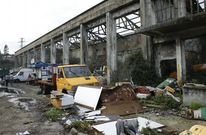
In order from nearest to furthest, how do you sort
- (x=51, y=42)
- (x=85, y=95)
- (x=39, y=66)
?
(x=85, y=95) → (x=39, y=66) → (x=51, y=42)

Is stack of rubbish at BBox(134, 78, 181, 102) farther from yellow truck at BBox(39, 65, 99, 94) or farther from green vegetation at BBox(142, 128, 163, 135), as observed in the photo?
green vegetation at BBox(142, 128, 163, 135)

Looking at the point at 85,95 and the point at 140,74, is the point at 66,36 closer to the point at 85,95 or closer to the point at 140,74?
the point at 140,74

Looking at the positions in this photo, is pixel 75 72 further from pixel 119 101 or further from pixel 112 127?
pixel 112 127

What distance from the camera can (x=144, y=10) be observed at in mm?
16344

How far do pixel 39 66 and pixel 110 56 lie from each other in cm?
941

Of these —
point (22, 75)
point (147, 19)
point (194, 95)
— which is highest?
point (147, 19)

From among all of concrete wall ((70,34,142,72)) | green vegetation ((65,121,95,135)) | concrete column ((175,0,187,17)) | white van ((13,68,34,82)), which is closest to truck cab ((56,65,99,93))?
green vegetation ((65,121,95,135))

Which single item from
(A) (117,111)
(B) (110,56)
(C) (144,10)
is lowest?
(A) (117,111)

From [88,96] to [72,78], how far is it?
2.87 meters

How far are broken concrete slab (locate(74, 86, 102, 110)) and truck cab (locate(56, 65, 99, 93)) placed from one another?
1020 mm

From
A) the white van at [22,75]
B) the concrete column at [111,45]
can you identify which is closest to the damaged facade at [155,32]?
the concrete column at [111,45]

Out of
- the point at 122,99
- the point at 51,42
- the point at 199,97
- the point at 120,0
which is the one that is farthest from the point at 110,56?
the point at 51,42

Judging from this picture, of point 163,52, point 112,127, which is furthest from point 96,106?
point 163,52

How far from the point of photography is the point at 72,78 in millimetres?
14508
